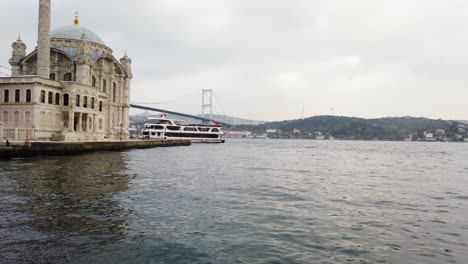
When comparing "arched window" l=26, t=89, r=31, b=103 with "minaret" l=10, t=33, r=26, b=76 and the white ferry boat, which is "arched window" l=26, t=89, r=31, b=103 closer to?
"minaret" l=10, t=33, r=26, b=76

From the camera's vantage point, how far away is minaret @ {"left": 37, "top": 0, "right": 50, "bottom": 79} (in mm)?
41156

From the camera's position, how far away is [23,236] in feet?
24.7

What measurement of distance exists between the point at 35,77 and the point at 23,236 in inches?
1374

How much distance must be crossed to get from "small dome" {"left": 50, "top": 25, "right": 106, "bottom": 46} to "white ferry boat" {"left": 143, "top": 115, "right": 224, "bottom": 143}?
76.2 ft

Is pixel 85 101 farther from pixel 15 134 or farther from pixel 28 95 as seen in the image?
pixel 15 134

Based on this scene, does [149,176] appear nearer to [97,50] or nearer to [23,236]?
[23,236]

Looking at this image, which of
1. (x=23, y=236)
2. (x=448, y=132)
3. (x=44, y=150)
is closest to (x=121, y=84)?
(x=44, y=150)

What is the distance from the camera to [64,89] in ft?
136

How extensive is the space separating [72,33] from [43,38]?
13.3m

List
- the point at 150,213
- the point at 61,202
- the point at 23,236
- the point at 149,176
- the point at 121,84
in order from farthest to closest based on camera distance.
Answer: the point at 121,84 → the point at 149,176 → the point at 61,202 → the point at 150,213 → the point at 23,236

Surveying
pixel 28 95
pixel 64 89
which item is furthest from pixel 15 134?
pixel 64 89

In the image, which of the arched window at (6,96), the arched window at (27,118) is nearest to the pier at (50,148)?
the arched window at (27,118)

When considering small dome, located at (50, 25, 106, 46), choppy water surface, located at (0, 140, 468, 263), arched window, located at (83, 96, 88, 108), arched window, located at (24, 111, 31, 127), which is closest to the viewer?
choppy water surface, located at (0, 140, 468, 263)

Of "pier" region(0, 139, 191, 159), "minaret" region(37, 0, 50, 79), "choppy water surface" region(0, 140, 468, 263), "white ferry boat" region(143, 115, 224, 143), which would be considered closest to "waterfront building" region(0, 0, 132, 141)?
"minaret" region(37, 0, 50, 79)
